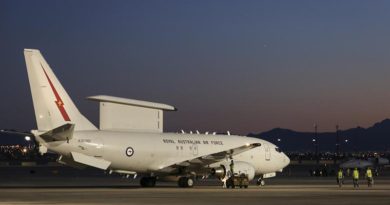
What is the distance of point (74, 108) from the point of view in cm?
5147

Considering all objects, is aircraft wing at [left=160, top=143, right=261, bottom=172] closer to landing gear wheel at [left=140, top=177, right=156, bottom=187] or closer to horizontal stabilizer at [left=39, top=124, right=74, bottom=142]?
landing gear wheel at [left=140, top=177, right=156, bottom=187]

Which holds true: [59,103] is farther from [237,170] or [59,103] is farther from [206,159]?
[237,170]

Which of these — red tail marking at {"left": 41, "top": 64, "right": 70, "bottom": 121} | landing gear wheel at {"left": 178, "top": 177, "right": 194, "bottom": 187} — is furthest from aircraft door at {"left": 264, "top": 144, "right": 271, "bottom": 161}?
red tail marking at {"left": 41, "top": 64, "right": 70, "bottom": 121}

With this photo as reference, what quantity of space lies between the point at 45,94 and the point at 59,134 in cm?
287

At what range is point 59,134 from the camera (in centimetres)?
4888

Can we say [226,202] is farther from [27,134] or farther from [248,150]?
[248,150]

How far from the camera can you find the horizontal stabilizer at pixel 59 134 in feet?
159

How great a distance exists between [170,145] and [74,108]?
27.3 ft

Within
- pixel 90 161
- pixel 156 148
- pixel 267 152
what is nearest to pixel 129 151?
pixel 156 148

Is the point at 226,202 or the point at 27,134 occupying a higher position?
the point at 27,134

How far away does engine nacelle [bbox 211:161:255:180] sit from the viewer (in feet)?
187

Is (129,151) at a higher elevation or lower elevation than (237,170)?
higher

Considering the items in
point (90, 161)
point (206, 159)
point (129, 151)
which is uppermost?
point (129, 151)

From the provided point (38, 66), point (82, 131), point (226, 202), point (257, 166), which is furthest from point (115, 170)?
point (226, 202)
